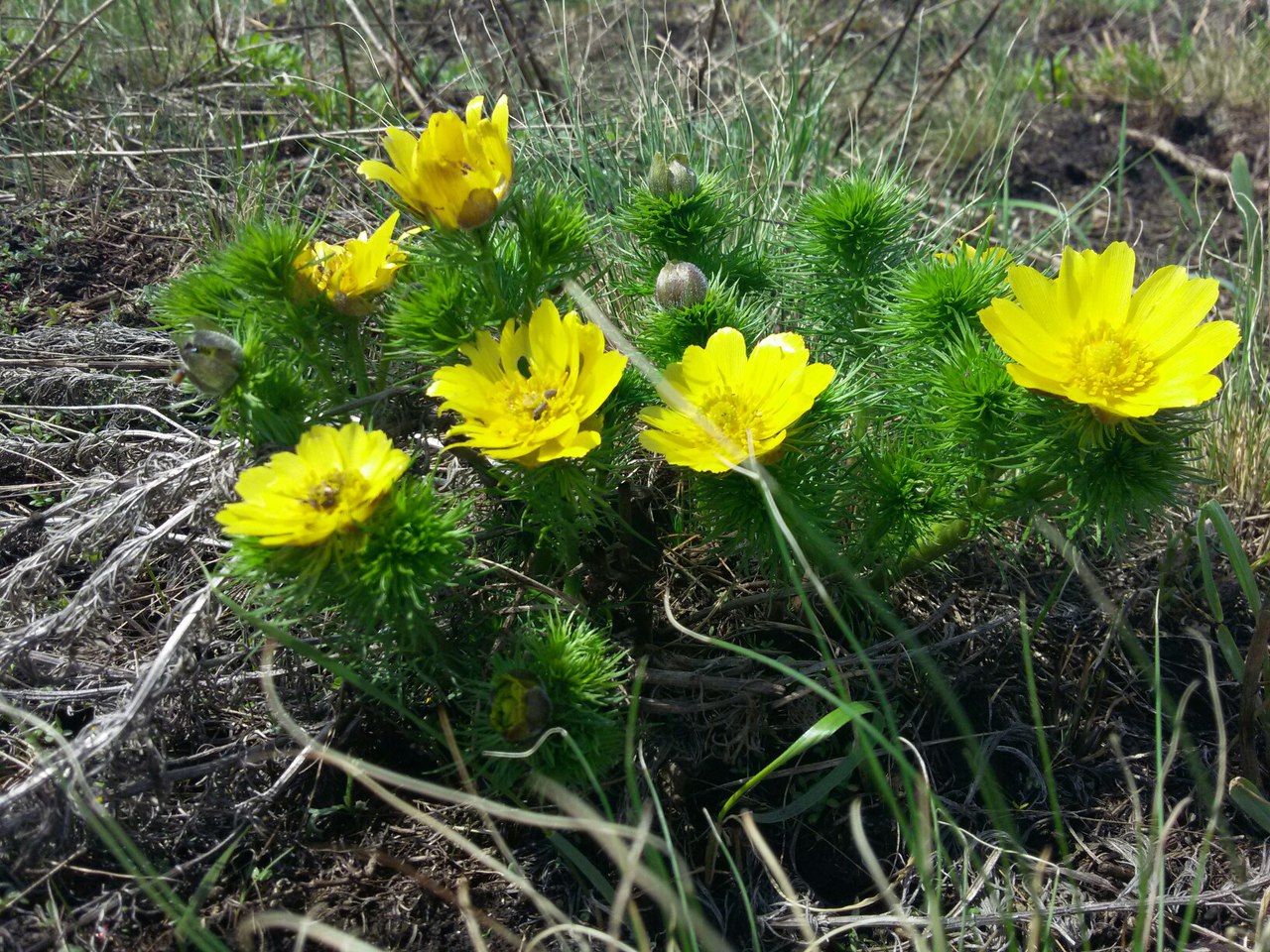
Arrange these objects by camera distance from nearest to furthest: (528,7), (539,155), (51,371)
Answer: (51,371), (539,155), (528,7)

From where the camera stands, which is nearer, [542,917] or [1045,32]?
[542,917]

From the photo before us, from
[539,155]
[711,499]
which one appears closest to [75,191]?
[539,155]

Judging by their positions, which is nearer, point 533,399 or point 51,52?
point 533,399

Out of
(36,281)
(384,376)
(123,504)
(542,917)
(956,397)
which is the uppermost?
(956,397)

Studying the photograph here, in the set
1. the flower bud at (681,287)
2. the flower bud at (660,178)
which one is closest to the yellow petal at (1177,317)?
the flower bud at (681,287)

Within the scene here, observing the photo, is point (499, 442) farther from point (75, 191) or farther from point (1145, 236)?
point (1145, 236)

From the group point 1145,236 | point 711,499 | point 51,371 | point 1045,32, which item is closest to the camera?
point 711,499

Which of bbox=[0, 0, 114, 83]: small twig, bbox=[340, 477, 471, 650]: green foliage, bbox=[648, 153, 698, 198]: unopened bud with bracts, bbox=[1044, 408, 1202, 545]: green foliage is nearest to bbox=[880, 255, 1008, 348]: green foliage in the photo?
bbox=[1044, 408, 1202, 545]: green foliage

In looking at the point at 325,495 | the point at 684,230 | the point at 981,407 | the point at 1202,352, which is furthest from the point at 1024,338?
the point at 325,495

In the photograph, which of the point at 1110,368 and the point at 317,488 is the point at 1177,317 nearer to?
the point at 1110,368
